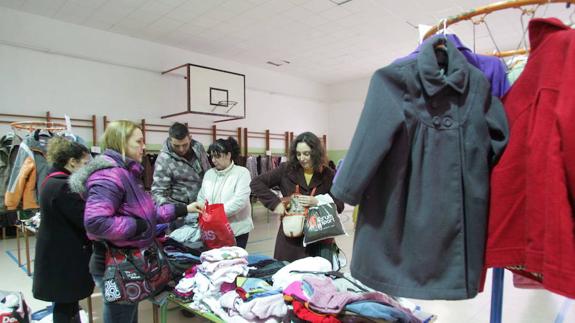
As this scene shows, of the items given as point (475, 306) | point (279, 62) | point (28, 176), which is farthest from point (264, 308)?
point (279, 62)

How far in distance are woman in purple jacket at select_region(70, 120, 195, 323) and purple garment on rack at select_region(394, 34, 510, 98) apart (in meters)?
1.51

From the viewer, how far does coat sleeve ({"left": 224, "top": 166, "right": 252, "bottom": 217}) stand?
2.69 meters

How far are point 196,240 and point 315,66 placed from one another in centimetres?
678

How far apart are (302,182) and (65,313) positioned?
5.68 feet

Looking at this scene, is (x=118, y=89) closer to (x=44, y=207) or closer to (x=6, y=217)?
(x=6, y=217)

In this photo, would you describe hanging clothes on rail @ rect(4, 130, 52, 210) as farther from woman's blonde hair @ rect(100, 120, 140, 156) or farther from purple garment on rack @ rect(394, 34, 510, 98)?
purple garment on rack @ rect(394, 34, 510, 98)

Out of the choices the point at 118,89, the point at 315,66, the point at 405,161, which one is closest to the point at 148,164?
the point at 118,89

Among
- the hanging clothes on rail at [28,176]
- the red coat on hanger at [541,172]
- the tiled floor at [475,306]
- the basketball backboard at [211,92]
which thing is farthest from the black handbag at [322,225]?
the basketball backboard at [211,92]

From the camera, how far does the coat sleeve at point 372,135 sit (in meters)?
0.96

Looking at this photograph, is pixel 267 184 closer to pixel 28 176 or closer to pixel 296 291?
pixel 296 291

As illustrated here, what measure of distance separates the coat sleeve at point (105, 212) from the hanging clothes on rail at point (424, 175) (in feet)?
4.12

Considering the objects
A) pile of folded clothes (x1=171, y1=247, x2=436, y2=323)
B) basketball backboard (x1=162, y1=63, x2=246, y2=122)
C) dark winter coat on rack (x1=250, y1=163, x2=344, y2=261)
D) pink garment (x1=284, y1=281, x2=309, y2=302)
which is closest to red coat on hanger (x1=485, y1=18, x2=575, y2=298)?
pile of folded clothes (x1=171, y1=247, x2=436, y2=323)

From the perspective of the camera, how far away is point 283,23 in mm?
5883

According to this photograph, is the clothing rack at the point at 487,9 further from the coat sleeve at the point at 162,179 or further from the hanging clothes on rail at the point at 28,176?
the hanging clothes on rail at the point at 28,176
